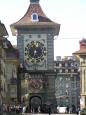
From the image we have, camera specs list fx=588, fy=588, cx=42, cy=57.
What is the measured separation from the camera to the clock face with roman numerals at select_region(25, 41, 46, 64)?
117m

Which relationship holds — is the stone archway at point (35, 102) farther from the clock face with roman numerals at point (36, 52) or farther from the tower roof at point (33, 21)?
the tower roof at point (33, 21)

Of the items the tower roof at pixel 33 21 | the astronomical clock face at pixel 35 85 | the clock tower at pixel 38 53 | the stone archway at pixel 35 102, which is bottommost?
the stone archway at pixel 35 102

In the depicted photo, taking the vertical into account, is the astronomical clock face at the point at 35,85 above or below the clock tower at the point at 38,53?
below

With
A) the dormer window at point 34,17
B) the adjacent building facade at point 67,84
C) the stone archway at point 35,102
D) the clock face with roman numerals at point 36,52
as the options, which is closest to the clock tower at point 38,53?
the clock face with roman numerals at point 36,52

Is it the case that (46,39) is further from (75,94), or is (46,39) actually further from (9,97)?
(75,94)

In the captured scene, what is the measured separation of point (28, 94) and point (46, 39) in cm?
1161

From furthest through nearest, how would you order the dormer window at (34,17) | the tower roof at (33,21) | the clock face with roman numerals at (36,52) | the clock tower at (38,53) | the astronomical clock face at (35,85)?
the dormer window at (34,17), the tower roof at (33,21), the clock face with roman numerals at (36,52), the clock tower at (38,53), the astronomical clock face at (35,85)

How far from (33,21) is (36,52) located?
697cm

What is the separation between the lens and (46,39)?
385 ft

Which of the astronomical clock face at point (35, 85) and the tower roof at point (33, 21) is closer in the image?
the astronomical clock face at point (35, 85)

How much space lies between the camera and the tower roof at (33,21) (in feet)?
387

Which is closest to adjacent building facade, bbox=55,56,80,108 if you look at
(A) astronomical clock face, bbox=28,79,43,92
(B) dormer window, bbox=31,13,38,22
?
(B) dormer window, bbox=31,13,38,22

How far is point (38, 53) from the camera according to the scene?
385 feet

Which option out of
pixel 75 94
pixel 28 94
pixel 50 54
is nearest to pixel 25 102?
pixel 28 94
